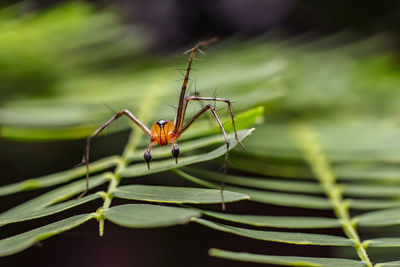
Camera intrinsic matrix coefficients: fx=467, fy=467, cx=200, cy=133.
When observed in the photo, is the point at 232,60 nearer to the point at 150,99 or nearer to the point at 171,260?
the point at 150,99

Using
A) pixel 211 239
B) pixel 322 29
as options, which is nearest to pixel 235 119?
pixel 211 239

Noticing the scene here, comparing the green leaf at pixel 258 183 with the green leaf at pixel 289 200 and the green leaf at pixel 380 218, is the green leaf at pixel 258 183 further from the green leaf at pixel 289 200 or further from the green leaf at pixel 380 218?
the green leaf at pixel 380 218

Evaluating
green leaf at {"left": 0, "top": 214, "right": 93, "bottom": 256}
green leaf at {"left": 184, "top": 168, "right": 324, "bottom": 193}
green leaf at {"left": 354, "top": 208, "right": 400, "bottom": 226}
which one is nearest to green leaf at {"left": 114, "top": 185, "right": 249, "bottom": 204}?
green leaf at {"left": 0, "top": 214, "right": 93, "bottom": 256}

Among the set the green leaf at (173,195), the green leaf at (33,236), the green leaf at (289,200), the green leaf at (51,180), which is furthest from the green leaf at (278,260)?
the green leaf at (51,180)

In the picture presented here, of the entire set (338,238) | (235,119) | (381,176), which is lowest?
(338,238)

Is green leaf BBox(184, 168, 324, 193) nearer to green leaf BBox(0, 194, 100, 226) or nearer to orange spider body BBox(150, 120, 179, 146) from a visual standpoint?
orange spider body BBox(150, 120, 179, 146)

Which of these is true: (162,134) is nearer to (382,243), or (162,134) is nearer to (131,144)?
(131,144)

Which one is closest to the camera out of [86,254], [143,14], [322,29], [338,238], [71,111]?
[338,238]
